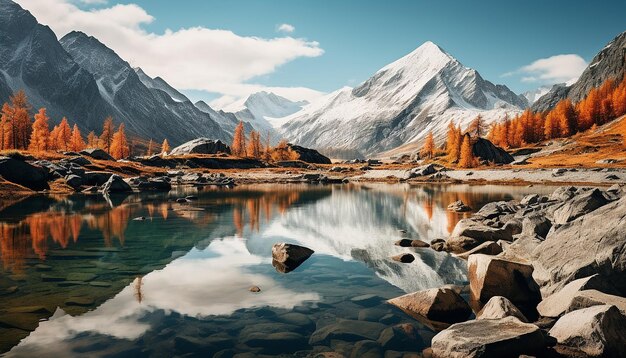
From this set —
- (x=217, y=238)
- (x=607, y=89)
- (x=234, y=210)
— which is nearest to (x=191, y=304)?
(x=217, y=238)

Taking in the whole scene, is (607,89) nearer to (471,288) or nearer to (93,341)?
(471,288)

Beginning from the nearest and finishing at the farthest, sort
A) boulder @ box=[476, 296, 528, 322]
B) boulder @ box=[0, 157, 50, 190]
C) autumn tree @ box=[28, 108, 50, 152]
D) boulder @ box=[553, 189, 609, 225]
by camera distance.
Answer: boulder @ box=[476, 296, 528, 322] < boulder @ box=[553, 189, 609, 225] < boulder @ box=[0, 157, 50, 190] < autumn tree @ box=[28, 108, 50, 152]

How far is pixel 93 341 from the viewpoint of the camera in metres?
14.6

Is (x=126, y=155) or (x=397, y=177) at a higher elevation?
(x=126, y=155)

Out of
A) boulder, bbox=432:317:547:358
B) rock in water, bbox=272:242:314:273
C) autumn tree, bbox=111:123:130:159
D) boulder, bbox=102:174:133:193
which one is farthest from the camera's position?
autumn tree, bbox=111:123:130:159

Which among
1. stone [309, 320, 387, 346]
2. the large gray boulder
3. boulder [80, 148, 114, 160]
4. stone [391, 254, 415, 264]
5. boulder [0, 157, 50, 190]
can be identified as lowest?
stone [309, 320, 387, 346]

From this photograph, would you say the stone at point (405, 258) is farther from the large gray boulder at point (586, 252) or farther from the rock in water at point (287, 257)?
the large gray boulder at point (586, 252)

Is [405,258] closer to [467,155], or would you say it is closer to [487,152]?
[467,155]

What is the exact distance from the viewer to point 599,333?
483 inches

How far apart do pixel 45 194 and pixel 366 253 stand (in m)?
70.5

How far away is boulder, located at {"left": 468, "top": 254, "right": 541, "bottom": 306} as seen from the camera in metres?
17.5

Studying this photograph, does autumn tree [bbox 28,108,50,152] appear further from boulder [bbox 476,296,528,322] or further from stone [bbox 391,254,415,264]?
boulder [bbox 476,296,528,322]

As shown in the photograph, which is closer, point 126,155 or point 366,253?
point 366,253


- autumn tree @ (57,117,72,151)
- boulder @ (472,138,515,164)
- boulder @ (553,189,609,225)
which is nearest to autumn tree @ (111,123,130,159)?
autumn tree @ (57,117,72,151)
